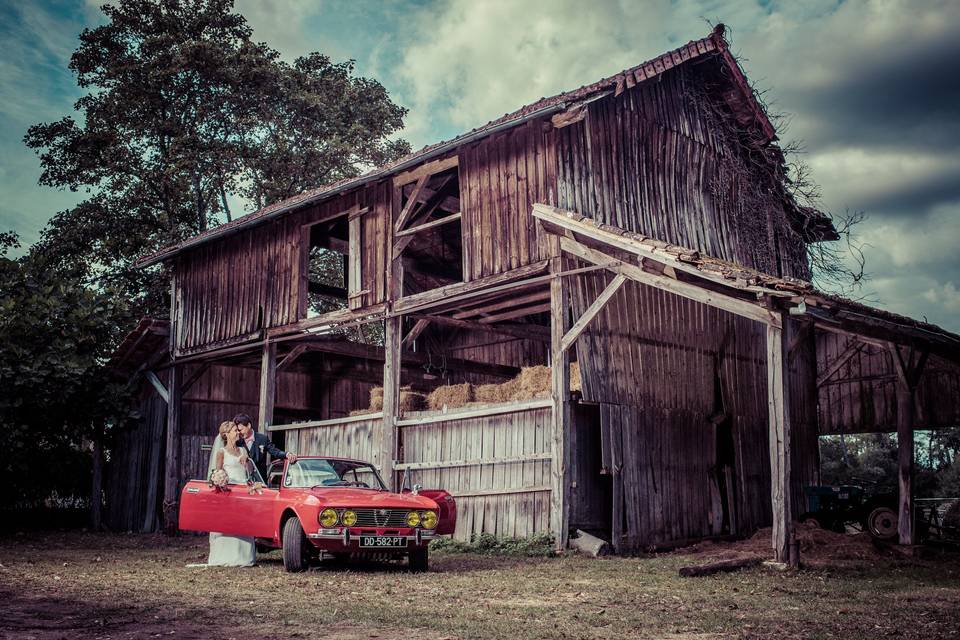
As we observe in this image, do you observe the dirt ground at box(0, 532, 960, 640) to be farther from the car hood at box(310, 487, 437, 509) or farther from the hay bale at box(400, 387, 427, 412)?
the hay bale at box(400, 387, 427, 412)

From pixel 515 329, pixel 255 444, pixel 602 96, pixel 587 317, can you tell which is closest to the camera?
pixel 255 444

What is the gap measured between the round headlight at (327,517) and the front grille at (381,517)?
260mm

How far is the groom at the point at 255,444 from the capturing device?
11.9 metres

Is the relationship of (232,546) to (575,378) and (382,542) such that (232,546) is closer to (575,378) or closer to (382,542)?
(382,542)

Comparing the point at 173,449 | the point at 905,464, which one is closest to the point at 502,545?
the point at 905,464

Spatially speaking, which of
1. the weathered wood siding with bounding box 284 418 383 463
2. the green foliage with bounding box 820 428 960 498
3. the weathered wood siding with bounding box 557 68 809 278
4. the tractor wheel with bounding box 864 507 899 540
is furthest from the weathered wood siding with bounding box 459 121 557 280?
the green foliage with bounding box 820 428 960 498

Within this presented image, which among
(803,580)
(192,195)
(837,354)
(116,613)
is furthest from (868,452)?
(116,613)

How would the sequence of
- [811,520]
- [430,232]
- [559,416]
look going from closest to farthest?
1. [559,416]
2. [811,520]
3. [430,232]

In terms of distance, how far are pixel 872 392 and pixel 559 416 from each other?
28.8 ft

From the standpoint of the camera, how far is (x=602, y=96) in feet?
46.5

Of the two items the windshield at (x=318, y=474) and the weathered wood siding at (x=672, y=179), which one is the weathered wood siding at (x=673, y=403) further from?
the windshield at (x=318, y=474)

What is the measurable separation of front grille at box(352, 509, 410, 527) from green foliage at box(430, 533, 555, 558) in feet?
11.0

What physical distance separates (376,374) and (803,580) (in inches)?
636

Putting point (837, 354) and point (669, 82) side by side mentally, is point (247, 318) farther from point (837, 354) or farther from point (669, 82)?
point (837, 354)
